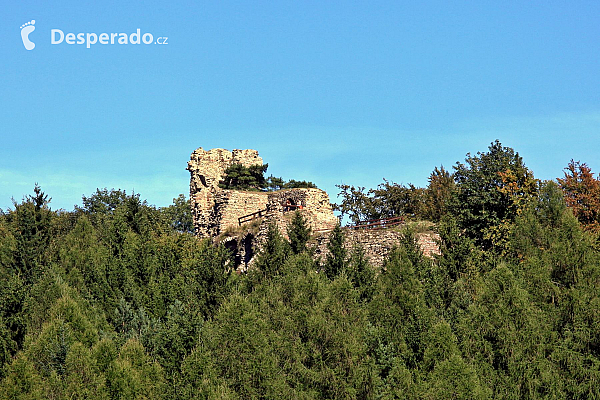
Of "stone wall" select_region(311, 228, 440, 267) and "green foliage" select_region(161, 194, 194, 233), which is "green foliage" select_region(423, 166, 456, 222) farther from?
"green foliage" select_region(161, 194, 194, 233)

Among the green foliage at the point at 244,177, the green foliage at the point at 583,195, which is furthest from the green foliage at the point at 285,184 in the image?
the green foliage at the point at 583,195

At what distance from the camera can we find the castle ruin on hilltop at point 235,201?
139 feet

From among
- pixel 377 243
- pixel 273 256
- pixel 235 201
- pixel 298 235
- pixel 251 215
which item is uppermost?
pixel 235 201

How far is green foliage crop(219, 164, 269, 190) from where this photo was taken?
51250 millimetres

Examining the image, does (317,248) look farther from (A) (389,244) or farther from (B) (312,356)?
(B) (312,356)

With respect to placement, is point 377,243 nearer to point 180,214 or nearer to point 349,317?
point 349,317

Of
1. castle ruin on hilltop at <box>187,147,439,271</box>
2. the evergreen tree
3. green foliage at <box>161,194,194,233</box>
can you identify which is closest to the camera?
the evergreen tree

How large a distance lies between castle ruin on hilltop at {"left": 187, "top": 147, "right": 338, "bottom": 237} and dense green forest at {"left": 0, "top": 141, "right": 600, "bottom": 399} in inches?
148

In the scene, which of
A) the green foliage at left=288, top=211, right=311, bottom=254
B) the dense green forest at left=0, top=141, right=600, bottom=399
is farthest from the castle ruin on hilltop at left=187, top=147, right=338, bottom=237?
the dense green forest at left=0, top=141, right=600, bottom=399

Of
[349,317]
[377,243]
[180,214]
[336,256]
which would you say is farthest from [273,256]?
[180,214]

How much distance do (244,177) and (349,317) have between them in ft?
75.7

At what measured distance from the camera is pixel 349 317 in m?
29.5

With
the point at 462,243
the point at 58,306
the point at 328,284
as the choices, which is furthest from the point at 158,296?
the point at 462,243

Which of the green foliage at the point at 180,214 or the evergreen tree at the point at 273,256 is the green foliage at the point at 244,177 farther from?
the green foliage at the point at 180,214
